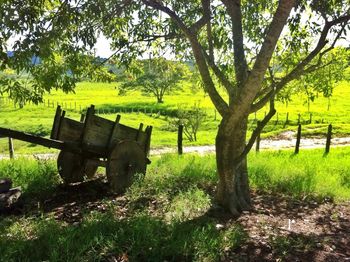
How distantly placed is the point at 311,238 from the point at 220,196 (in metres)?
1.86

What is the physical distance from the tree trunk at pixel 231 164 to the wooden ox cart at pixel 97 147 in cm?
214

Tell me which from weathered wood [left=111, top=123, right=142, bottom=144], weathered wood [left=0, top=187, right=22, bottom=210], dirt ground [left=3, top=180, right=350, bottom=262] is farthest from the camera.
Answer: weathered wood [left=111, top=123, right=142, bottom=144]

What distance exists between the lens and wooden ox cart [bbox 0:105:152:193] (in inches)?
331

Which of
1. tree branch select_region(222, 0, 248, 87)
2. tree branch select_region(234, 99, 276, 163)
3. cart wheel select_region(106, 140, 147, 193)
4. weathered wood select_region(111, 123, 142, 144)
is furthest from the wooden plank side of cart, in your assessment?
tree branch select_region(222, 0, 248, 87)

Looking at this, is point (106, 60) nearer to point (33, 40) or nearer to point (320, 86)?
point (33, 40)

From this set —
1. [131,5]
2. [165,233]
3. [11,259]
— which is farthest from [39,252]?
[131,5]

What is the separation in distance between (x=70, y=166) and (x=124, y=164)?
134 centimetres

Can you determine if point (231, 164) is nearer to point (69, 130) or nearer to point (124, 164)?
point (124, 164)

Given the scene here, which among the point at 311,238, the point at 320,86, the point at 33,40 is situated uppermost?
the point at 33,40

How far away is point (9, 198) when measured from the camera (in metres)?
7.47

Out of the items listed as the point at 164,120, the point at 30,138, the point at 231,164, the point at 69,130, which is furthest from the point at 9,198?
the point at 164,120

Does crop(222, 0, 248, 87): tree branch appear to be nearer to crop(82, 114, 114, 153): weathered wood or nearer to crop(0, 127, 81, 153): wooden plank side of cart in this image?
crop(82, 114, 114, 153): weathered wood

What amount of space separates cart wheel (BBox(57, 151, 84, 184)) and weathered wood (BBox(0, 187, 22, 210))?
5.35 ft

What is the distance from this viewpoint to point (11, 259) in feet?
16.2
